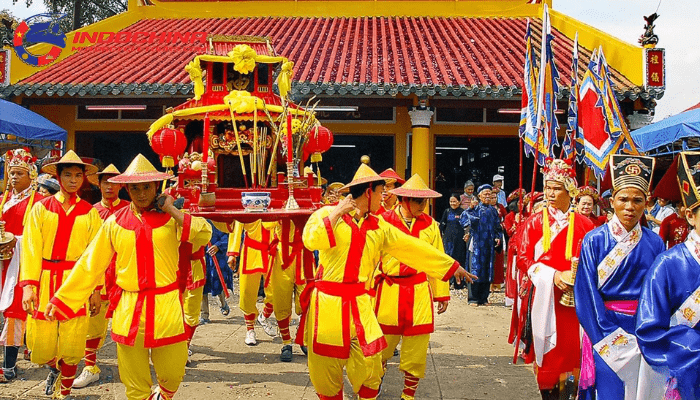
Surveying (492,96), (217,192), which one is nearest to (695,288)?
(217,192)

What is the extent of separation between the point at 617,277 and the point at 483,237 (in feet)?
20.7

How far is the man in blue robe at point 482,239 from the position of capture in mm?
9438

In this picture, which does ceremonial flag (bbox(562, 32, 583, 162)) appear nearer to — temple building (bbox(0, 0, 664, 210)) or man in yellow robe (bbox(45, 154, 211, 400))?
man in yellow robe (bbox(45, 154, 211, 400))

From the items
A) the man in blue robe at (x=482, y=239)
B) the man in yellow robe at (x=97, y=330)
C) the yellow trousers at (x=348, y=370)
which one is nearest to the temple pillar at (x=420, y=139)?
the man in blue robe at (x=482, y=239)

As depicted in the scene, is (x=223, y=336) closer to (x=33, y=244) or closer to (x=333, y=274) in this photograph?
(x=33, y=244)

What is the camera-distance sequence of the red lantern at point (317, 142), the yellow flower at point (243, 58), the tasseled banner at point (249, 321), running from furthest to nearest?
the tasseled banner at point (249, 321)
the red lantern at point (317, 142)
the yellow flower at point (243, 58)

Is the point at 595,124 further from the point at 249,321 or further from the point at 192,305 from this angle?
the point at 249,321

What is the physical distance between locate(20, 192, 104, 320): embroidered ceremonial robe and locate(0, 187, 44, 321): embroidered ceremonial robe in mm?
595

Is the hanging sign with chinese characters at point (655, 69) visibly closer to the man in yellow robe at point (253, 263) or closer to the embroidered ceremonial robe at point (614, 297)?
the man in yellow robe at point (253, 263)

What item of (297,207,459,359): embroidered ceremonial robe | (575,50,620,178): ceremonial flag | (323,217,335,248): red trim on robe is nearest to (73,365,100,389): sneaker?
(297,207,459,359): embroidered ceremonial robe

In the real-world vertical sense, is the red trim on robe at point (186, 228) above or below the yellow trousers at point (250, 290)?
above

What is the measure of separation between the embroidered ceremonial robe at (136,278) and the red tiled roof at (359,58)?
5347 millimetres

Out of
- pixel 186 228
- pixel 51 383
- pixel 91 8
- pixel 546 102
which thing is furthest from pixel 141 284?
pixel 91 8

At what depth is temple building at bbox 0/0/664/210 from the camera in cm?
1052
